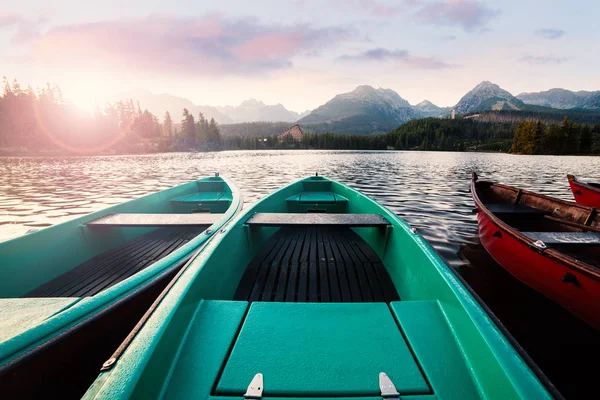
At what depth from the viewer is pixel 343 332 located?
226 centimetres

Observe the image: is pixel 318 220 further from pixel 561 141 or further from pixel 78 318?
pixel 561 141

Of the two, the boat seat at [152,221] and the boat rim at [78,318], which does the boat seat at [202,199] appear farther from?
the boat rim at [78,318]

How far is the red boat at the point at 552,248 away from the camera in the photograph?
3793 millimetres

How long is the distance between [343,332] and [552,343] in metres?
4.11

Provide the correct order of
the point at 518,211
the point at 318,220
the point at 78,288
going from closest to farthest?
the point at 78,288
the point at 318,220
the point at 518,211

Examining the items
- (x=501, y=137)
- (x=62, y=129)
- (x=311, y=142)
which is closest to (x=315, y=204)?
(x=62, y=129)

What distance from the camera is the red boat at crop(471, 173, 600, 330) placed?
12.4ft

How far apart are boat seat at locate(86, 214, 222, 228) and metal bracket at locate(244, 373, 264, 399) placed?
3657 mm

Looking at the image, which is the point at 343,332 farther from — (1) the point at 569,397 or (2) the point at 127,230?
(2) the point at 127,230

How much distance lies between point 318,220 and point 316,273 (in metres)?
0.98

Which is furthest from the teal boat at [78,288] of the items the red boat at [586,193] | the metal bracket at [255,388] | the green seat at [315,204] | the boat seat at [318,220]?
the red boat at [586,193]

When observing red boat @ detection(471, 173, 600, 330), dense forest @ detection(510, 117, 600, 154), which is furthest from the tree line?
A: red boat @ detection(471, 173, 600, 330)

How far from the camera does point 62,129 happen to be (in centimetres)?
9612

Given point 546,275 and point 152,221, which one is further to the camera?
point 152,221
